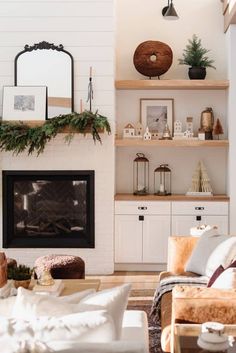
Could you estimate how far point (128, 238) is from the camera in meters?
6.38

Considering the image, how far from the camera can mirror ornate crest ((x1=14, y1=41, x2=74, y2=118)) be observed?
6.26m

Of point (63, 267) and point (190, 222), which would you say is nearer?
point (63, 267)

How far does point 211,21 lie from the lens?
22.1 ft

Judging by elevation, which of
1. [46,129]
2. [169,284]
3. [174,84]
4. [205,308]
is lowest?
[169,284]

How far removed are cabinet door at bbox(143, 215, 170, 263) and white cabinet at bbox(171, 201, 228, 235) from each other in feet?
0.41

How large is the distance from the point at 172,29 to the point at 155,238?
2.51m

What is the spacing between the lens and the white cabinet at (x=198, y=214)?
20.7 feet

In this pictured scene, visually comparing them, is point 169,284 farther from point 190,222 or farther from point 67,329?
point 190,222

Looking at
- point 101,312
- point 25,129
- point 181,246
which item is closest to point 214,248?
point 181,246

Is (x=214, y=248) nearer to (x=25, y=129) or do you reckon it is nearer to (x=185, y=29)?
(x=25, y=129)

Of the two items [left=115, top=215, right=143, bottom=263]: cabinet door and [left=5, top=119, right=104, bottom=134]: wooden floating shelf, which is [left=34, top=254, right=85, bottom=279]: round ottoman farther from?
[left=5, top=119, right=104, bottom=134]: wooden floating shelf

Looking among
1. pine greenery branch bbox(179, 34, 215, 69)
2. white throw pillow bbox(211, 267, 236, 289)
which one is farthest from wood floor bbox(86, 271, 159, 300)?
pine greenery branch bbox(179, 34, 215, 69)

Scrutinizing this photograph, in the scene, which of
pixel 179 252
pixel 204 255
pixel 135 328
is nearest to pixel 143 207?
pixel 179 252

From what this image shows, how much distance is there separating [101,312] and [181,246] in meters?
2.51
